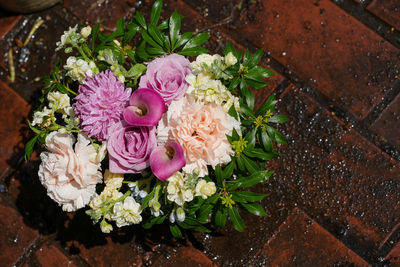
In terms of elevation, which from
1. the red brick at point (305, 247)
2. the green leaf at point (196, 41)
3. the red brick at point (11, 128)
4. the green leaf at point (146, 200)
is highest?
the green leaf at point (196, 41)

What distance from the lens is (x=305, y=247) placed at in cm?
177

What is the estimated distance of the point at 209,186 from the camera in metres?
1.12

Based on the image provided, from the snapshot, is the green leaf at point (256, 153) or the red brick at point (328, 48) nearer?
the green leaf at point (256, 153)

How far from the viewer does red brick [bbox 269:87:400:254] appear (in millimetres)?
1791

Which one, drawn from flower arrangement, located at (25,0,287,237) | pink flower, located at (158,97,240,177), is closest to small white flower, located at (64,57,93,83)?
flower arrangement, located at (25,0,287,237)

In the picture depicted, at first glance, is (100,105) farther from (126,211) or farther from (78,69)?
(126,211)

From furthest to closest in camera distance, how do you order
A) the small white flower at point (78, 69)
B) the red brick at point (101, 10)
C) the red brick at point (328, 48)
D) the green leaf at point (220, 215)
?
1. the red brick at point (101, 10)
2. the red brick at point (328, 48)
3. the green leaf at point (220, 215)
4. the small white flower at point (78, 69)

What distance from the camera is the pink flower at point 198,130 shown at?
1.08 metres

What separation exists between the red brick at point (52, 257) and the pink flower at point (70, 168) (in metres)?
0.75

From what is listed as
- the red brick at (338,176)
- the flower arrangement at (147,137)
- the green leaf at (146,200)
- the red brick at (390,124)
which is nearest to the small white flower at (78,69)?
the flower arrangement at (147,137)

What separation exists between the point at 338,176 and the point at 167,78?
1046 mm

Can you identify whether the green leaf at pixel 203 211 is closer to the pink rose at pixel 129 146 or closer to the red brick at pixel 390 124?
the pink rose at pixel 129 146

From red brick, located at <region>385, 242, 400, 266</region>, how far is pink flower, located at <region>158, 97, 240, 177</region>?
1.08m

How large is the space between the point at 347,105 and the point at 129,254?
121cm
